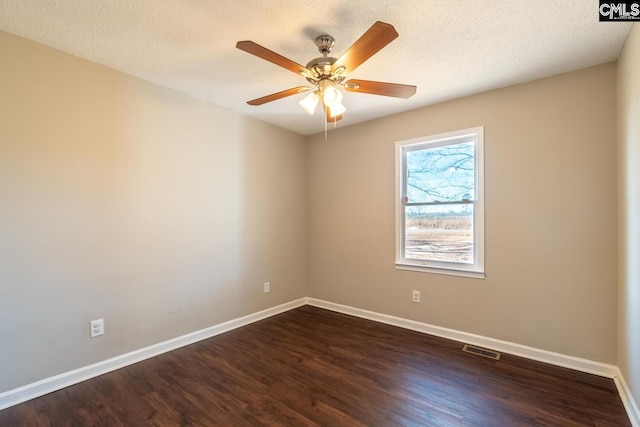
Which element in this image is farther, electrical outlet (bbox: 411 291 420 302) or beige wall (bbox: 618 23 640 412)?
electrical outlet (bbox: 411 291 420 302)

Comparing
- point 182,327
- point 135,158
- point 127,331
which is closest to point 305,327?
point 182,327

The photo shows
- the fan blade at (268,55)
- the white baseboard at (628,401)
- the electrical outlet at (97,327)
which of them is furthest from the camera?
the electrical outlet at (97,327)

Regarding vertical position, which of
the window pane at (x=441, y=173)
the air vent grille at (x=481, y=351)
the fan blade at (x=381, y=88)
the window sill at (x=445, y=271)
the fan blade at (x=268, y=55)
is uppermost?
the fan blade at (x=268, y=55)

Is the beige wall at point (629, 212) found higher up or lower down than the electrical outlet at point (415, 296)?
higher up

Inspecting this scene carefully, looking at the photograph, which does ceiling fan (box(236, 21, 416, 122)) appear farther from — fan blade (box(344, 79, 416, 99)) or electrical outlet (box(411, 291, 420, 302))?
electrical outlet (box(411, 291, 420, 302))

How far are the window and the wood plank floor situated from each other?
2.77ft

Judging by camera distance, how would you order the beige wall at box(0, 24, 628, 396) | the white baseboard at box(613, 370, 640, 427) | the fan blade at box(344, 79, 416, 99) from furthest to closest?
1. the beige wall at box(0, 24, 628, 396)
2. the fan blade at box(344, 79, 416, 99)
3. the white baseboard at box(613, 370, 640, 427)

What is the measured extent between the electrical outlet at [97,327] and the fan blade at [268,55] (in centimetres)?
225

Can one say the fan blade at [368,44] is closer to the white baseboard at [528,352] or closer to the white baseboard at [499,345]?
the white baseboard at [528,352]

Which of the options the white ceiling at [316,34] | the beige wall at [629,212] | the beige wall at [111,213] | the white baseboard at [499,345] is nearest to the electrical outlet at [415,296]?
the white baseboard at [499,345]

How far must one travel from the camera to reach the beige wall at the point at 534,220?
228 cm

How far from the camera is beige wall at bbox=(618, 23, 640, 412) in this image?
1.75 m

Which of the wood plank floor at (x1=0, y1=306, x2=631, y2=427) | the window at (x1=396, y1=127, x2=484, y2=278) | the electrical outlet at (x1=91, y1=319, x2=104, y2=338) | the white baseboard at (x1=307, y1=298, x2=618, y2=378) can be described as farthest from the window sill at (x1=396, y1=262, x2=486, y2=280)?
the electrical outlet at (x1=91, y1=319, x2=104, y2=338)

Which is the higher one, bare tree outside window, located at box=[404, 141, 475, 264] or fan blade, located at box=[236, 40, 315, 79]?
fan blade, located at box=[236, 40, 315, 79]
